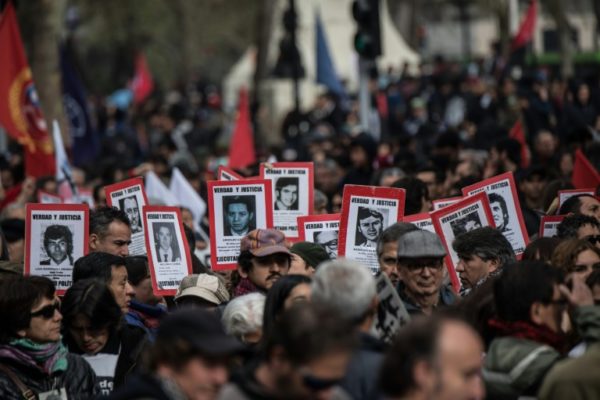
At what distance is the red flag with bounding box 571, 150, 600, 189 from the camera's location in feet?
40.4

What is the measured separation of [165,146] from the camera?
71.6 feet

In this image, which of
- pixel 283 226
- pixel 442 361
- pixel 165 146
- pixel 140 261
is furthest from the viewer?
pixel 165 146

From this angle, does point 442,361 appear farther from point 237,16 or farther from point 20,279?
point 237,16

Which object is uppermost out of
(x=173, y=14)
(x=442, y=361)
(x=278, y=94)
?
(x=173, y=14)

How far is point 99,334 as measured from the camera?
7.88m

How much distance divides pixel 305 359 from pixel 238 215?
17.4 feet

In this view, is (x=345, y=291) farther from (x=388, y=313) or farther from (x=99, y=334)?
(x=99, y=334)

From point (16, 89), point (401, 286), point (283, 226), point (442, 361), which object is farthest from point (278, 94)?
point (442, 361)

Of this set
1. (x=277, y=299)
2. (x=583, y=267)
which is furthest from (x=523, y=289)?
(x=583, y=267)

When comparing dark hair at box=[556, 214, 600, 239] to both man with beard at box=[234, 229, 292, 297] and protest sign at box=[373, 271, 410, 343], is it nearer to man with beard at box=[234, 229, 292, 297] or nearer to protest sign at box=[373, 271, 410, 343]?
man with beard at box=[234, 229, 292, 297]

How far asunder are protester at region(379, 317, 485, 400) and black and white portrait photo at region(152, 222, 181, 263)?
4.82 m

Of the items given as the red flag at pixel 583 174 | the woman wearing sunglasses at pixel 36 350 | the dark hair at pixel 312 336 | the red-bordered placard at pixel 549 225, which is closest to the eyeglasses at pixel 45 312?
the woman wearing sunglasses at pixel 36 350

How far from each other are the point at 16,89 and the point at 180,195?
2.55 meters

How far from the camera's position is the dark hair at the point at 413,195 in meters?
10.8
